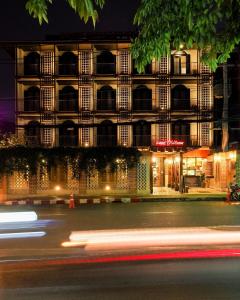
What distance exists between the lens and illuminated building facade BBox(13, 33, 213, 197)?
46.3 m

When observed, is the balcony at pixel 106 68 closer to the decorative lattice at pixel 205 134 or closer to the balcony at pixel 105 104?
the balcony at pixel 105 104

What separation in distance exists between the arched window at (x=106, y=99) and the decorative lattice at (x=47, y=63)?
488 centimetres

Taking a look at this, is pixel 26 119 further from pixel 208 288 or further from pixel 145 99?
pixel 208 288

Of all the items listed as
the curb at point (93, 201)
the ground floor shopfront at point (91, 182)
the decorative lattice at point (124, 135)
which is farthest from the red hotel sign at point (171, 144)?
the curb at point (93, 201)

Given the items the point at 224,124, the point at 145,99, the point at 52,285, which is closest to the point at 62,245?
the point at 52,285

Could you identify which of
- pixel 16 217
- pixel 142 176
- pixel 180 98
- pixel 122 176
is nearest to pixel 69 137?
pixel 180 98

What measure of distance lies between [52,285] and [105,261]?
6.51 ft

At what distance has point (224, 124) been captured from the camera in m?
39.0

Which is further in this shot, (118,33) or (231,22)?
(118,33)

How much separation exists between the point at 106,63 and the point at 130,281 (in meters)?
39.8

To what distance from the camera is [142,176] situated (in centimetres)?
3275

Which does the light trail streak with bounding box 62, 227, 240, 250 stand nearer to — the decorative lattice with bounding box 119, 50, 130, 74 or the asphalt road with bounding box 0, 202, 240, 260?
the asphalt road with bounding box 0, 202, 240, 260

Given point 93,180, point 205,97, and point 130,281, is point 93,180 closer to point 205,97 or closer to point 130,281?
point 205,97

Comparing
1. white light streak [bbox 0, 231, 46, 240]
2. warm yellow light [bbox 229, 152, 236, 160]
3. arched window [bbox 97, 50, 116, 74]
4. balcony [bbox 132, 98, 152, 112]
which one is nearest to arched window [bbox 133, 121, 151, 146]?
balcony [bbox 132, 98, 152, 112]
